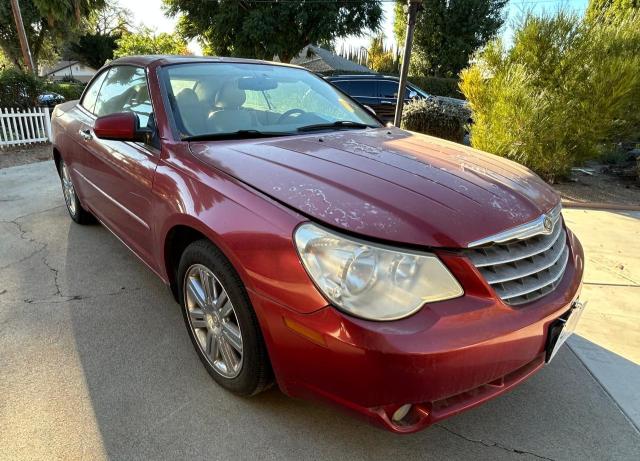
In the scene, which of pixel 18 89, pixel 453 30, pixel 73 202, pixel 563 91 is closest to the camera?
pixel 73 202

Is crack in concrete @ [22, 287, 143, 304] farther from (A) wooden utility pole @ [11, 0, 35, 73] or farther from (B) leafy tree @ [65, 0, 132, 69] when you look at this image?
(B) leafy tree @ [65, 0, 132, 69]

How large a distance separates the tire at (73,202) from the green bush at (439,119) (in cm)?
660

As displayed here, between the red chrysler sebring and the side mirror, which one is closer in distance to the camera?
the red chrysler sebring

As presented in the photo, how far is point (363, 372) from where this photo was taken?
143 cm

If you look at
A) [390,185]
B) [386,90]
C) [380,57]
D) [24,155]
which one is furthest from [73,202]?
[380,57]

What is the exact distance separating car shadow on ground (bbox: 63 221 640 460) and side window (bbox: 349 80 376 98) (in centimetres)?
1013

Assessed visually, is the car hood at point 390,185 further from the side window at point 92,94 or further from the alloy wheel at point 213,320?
the side window at point 92,94

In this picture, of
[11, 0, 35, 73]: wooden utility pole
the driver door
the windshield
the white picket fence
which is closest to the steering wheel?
the windshield

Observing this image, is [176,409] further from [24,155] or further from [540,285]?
[24,155]

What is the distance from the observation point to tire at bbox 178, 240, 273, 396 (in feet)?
5.90

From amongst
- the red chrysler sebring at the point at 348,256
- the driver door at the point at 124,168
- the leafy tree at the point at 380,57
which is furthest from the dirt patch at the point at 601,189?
the leafy tree at the point at 380,57

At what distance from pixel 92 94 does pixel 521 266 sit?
3719mm

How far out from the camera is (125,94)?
3.11 m

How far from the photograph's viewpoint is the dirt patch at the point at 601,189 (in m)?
6.17
